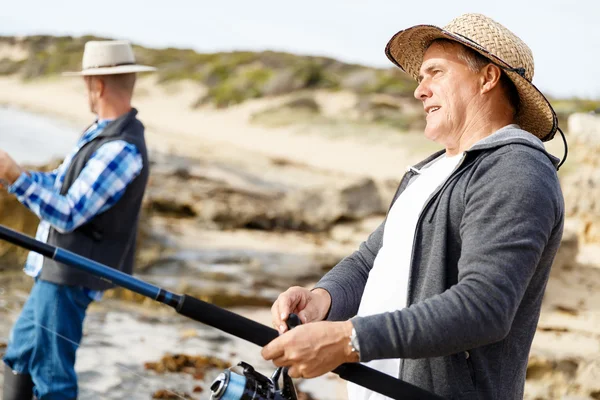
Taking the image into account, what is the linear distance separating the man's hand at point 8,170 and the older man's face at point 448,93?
5.38ft

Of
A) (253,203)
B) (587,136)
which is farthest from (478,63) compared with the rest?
(253,203)

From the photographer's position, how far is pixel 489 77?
6.09 feet

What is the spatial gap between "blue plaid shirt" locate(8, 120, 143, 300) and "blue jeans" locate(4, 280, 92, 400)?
100mm

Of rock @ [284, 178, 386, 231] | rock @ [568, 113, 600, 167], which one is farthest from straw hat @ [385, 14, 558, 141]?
rock @ [284, 178, 386, 231]

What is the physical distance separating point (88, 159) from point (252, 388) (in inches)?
63.8

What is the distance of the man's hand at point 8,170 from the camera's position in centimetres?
288

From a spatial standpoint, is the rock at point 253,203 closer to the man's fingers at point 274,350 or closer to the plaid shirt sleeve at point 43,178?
the plaid shirt sleeve at point 43,178

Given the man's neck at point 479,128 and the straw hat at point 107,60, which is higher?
the man's neck at point 479,128

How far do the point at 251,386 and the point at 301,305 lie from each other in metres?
0.27

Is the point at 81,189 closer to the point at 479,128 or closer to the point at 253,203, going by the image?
the point at 479,128

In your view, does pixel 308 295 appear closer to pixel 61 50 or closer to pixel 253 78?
pixel 253 78

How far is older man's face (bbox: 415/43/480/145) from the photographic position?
187cm

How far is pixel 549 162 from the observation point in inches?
67.6

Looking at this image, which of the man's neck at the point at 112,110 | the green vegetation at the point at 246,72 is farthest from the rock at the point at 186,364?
the green vegetation at the point at 246,72
